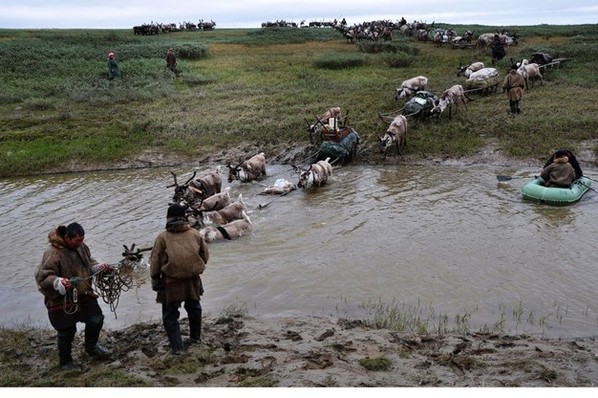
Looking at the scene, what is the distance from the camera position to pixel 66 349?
6.59 metres

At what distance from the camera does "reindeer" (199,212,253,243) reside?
1159 cm

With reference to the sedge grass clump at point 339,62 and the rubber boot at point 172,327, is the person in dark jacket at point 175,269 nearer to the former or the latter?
the rubber boot at point 172,327

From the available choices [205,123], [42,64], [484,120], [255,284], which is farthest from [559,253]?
[42,64]

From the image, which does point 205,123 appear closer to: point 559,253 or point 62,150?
point 62,150

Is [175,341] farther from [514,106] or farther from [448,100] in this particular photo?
[514,106]

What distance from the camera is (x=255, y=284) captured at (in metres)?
9.51

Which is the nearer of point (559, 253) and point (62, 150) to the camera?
point (559, 253)

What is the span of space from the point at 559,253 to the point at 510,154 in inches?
298

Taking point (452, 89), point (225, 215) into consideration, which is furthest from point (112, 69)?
point (225, 215)

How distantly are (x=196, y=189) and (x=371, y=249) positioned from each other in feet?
15.6

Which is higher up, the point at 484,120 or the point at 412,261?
the point at 484,120

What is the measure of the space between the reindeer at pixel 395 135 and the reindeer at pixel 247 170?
146 inches

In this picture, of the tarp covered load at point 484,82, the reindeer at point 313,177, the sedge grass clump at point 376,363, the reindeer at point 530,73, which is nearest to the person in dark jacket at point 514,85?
the tarp covered load at point 484,82

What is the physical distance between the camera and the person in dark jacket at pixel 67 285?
6.40 m
